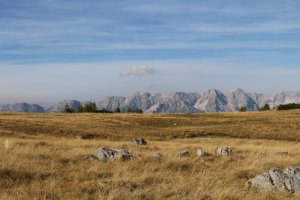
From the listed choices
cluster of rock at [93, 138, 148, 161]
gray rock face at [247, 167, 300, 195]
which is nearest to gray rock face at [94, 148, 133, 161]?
cluster of rock at [93, 138, 148, 161]

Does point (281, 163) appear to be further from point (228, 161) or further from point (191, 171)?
point (191, 171)

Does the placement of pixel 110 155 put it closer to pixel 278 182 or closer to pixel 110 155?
pixel 110 155

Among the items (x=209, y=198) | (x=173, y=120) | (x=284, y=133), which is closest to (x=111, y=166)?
(x=209, y=198)

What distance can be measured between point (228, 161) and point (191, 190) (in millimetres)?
7851

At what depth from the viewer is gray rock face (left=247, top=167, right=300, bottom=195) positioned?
11.3m

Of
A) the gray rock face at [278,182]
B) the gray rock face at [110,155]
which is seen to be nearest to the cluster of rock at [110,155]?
the gray rock face at [110,155]

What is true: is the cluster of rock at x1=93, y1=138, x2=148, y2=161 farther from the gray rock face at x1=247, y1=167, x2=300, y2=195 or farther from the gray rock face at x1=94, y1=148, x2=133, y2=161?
the gray rock face at x1=247, y1=167, x2=300, y2=195

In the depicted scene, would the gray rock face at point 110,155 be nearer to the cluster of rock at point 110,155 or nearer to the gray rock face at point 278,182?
the cluster of rock at point 110,155

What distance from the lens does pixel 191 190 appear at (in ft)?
33.1

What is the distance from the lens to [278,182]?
38.1 ft

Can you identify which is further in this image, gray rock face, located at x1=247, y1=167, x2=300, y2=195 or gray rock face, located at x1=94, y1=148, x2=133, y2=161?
gray rock face, located at x1=94, y1=148, x2=133, y2=161

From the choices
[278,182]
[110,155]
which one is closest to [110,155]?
[110,155]

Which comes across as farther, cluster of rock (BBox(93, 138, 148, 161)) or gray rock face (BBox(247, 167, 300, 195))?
cluster of rock (BBox(93, 138, 148, 161))

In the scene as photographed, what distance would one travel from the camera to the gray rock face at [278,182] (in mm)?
11312
